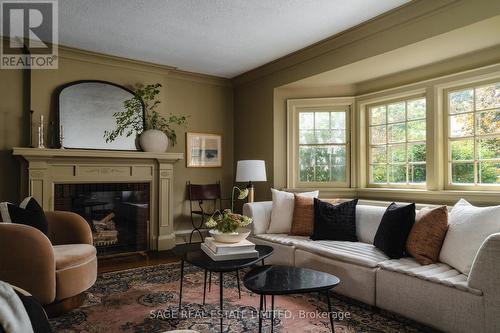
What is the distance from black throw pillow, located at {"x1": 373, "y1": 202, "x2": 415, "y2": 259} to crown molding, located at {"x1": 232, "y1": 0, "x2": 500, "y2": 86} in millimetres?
1559

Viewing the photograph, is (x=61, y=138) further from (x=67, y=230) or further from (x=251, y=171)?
(x=251, y=171)

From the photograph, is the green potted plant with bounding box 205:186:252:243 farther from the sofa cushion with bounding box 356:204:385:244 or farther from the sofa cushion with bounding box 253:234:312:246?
the sofa cushion with bounding box 356:204:385:244

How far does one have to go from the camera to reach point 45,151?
12.6 feet

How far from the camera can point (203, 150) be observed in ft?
17.8

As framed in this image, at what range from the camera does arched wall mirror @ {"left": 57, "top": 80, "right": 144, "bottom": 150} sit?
418 centimetres

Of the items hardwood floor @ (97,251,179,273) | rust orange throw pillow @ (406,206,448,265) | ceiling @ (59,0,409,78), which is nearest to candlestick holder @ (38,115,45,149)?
ceiling @ (59,0,409,78)

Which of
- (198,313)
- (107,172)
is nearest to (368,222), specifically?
(198,313)

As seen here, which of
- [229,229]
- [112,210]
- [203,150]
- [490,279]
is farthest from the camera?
[203,150]

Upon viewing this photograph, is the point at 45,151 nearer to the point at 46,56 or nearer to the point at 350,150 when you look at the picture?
the point at 46,56

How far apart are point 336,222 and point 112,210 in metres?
2.89

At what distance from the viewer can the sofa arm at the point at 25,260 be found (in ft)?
7.47

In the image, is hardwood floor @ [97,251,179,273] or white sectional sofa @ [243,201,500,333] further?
hardwood floor @ [97,251,179,273]

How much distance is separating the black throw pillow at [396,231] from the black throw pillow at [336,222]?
48 cm

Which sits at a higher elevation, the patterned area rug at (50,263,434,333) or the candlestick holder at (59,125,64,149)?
the candlestick holder at (59,125,64,149)
